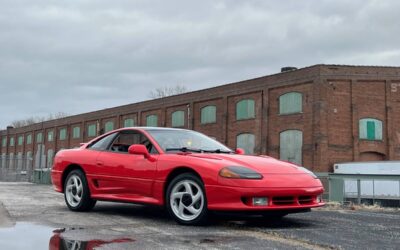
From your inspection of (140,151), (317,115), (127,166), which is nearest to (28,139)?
(317,115)

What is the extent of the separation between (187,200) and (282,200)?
120 centimetres

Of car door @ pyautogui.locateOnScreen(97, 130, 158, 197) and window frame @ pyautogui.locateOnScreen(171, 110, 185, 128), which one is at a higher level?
window frame @ pyautogui.locateOnScreen(171, 110, 185, 128)

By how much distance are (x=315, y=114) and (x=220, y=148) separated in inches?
1150

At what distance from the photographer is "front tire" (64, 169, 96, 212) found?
7719 millimetres

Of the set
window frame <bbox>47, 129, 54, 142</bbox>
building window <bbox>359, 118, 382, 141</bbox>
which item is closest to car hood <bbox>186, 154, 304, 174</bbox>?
building window <bbox>359, 118, 382, 141</bbox>

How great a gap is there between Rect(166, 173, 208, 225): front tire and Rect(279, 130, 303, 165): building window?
31.0 m

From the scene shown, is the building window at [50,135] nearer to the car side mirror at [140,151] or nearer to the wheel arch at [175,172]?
the car side mirror at [140,151]

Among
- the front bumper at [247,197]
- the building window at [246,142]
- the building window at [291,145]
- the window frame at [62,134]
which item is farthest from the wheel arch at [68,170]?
the window frame at [62,134]

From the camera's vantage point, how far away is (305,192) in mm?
6336

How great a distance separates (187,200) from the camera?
20.8 ft

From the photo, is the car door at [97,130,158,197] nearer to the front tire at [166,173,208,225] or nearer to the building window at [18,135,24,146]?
the front tire at [166,173,208,225]

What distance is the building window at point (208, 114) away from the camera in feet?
149

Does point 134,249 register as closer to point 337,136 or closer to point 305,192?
point 305,192

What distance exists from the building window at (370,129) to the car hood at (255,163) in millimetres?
31438
